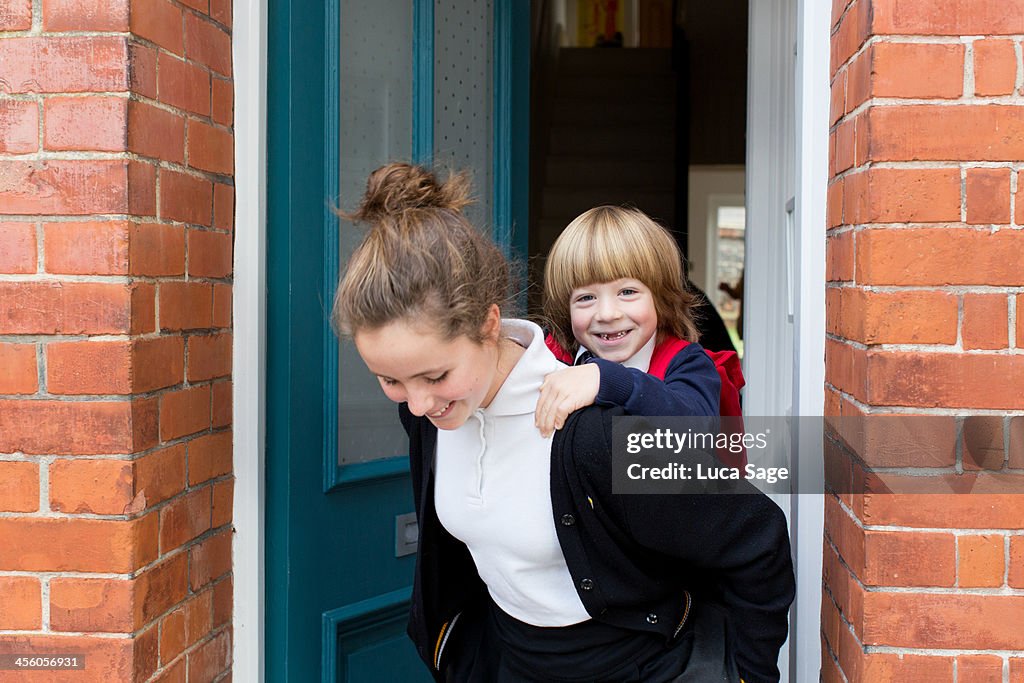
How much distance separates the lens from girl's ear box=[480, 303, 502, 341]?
1569 mm

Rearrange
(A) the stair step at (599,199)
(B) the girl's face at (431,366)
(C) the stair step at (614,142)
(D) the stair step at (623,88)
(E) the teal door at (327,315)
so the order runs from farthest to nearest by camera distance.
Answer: (D) the stair step at (623,88) → (C) the stair step at (614,142) → (A) the stair step at (599,199) → (E) the teal door at (327,315) → (B) the girl's face at (431,366)

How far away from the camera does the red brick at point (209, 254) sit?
2020 millimetres

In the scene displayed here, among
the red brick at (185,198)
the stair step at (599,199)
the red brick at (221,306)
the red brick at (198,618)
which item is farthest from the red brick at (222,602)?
the stair step at (599,199)

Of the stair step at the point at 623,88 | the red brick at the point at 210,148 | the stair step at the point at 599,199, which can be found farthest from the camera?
the stair step at the point at 623,88

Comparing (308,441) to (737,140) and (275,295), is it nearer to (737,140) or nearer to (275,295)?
(275,295)

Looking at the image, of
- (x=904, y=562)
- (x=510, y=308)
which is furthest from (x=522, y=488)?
(x=904, y=562)

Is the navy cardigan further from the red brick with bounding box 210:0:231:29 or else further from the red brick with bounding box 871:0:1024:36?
the red brick with bounding box 210:0:231:29

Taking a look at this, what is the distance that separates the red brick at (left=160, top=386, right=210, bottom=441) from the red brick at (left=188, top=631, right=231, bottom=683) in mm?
468

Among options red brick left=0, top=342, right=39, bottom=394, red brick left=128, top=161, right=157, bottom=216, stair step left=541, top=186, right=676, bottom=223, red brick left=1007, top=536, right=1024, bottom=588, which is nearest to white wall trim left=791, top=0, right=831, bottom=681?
red brick left=1007, top=536, right=1024, bottom=588

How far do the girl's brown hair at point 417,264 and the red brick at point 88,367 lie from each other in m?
0.46

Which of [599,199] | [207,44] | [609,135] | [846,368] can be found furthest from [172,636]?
[609,135]

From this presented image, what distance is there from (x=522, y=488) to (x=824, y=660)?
0.71m

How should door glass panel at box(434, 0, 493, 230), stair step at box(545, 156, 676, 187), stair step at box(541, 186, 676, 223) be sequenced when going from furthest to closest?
stair step at box(545, 156, 676, 187)
stair step at box(541, 186, 676, 223)
door glass panel at box(434, 0, 493, 230)

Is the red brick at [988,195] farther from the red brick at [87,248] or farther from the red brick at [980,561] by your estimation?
the red brick at [87,248]
